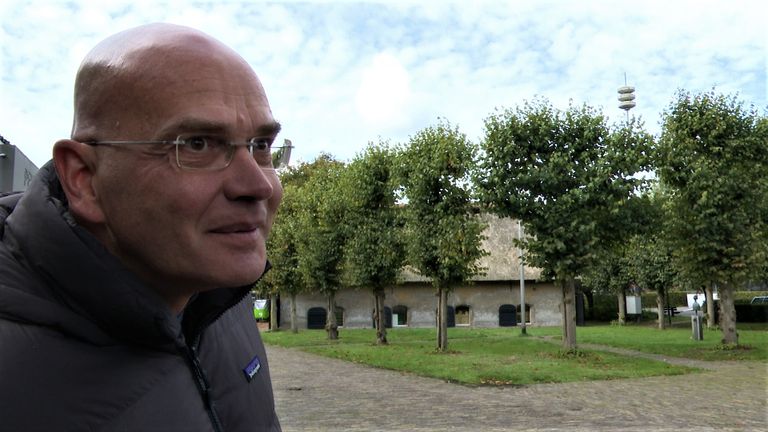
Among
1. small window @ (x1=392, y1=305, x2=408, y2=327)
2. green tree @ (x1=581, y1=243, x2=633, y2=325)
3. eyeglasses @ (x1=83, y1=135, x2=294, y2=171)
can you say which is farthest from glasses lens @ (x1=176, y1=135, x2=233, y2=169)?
small window @ (x1=392, y1=305, x2=408, y2=327)

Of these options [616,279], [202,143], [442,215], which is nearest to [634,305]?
[616,279]

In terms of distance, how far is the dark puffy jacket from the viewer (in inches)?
47.1

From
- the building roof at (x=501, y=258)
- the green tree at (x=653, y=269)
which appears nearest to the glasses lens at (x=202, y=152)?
the green tree at (x=653, y=269)

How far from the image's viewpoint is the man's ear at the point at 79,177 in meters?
1.31

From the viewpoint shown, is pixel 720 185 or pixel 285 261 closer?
pixel 720 185

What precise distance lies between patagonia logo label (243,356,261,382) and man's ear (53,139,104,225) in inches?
24.3

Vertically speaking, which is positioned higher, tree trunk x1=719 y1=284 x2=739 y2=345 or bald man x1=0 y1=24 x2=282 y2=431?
bald man x1=0 y1=24 x2=282 y2=431

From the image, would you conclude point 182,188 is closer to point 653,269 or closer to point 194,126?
point 194,126

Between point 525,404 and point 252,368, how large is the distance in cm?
1182

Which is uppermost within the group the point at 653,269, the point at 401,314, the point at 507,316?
the point at 653,269

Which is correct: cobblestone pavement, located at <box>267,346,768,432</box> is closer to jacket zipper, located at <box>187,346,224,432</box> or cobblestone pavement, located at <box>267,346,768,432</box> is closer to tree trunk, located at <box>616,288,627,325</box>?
jacket zipper, located at <box>187,346,224,432</box>

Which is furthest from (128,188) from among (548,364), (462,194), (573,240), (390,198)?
(390,198)

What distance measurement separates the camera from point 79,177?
133 cm

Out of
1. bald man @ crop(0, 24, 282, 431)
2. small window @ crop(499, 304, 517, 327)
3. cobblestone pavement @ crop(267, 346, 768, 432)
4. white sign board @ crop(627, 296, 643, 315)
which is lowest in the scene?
cobblestone pavement @ crop(267, 346, 768, 432)
